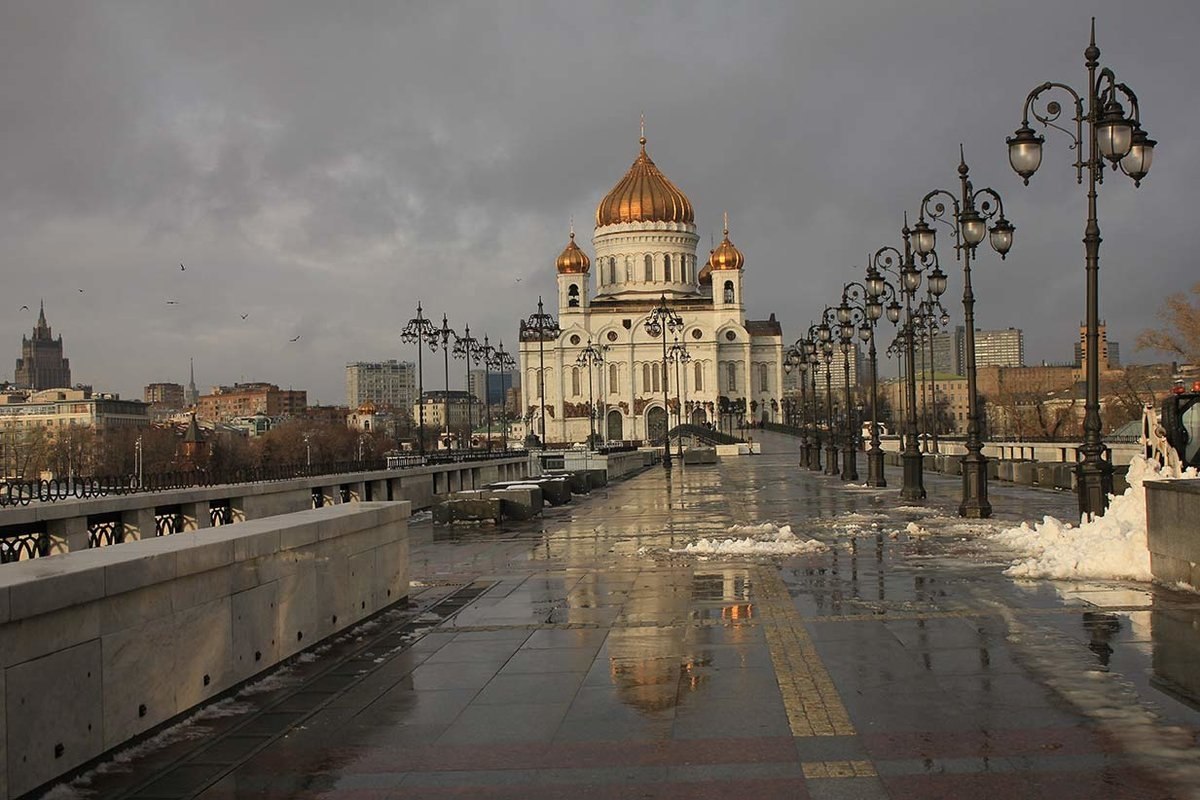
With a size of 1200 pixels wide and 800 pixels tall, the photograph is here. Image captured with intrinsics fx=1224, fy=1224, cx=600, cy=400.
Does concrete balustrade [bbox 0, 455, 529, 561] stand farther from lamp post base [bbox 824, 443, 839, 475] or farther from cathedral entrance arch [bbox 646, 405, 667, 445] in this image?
cathedral entrance arch [bbox 646, 405, 667, 445]

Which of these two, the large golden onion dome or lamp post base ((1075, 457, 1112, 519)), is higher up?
the large golden onion dome

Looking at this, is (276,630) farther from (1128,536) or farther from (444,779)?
(1128,536)

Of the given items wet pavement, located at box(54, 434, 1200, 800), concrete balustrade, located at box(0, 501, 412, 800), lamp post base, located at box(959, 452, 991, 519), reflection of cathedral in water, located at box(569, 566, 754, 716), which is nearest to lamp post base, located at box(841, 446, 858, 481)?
lamp post base, located at box(959, 452, 991, 519)

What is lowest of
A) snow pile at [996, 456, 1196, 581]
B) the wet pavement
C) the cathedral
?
the wet pavement

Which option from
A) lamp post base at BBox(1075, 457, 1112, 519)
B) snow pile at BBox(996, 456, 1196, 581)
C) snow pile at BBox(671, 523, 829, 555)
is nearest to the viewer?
snow pile at BBox(996, 456, 1196, 581)

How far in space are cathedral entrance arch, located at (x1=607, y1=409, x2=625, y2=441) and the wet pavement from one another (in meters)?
140

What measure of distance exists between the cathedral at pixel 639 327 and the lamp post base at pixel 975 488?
12726 cm

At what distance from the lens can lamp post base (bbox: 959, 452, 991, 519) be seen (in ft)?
69.9

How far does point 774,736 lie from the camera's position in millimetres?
6848

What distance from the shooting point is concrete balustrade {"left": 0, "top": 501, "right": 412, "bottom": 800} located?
5.96 meters

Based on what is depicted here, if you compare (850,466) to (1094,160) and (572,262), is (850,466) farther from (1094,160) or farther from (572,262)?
(572,262)

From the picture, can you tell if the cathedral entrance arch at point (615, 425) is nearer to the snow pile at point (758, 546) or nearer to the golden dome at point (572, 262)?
the golden dome at point (572, 262)

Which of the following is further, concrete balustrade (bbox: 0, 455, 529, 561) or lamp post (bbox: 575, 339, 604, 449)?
lamp post (bbox: 575, 339, 604, 449)

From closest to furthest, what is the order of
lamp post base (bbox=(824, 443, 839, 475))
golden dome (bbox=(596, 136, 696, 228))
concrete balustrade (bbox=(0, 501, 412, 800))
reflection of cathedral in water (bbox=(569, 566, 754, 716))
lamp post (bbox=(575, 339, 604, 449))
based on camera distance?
1. concrete balustrade (bbox=(0, 501, 412, 800))
2. reflection of cathedral in water (bbox=(569, 566, 754, 716))
3. lamp post base (bbox=(824, 443, 839, 475))
4. lamp post (bbox=(575, 339, 604, 449))
5. golden dome (bbox=(596, 136, 696, 228))
